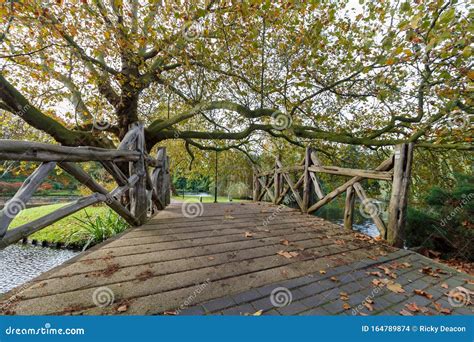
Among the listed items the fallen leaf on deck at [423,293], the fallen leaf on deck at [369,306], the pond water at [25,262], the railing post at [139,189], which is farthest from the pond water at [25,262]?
the fallen leaf on deck at [423,293]

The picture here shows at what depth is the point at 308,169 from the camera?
5625 millimetres

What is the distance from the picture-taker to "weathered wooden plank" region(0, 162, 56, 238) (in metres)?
1.53

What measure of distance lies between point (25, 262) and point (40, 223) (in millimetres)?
6375

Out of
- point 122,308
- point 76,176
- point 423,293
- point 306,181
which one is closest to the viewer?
point 122,308

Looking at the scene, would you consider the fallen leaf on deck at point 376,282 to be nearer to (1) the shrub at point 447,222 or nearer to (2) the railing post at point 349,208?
(2) the railing post at point 349,208

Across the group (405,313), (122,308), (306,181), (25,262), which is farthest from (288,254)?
(25,262)

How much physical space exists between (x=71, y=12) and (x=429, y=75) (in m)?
8.18

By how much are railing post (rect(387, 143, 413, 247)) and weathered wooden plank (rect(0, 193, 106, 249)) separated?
4.56 meters

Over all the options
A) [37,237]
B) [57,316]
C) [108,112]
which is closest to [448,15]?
[57,316]

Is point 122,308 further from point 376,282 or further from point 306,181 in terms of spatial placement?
point 306,181

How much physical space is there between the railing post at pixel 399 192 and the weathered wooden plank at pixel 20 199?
15.4ft

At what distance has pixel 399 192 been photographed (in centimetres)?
338

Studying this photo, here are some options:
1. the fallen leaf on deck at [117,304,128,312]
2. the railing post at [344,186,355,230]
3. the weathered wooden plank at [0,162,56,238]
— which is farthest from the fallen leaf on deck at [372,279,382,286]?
the weathered wooden plank at [0,162,56,238]

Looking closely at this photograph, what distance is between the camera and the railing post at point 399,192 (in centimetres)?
334
